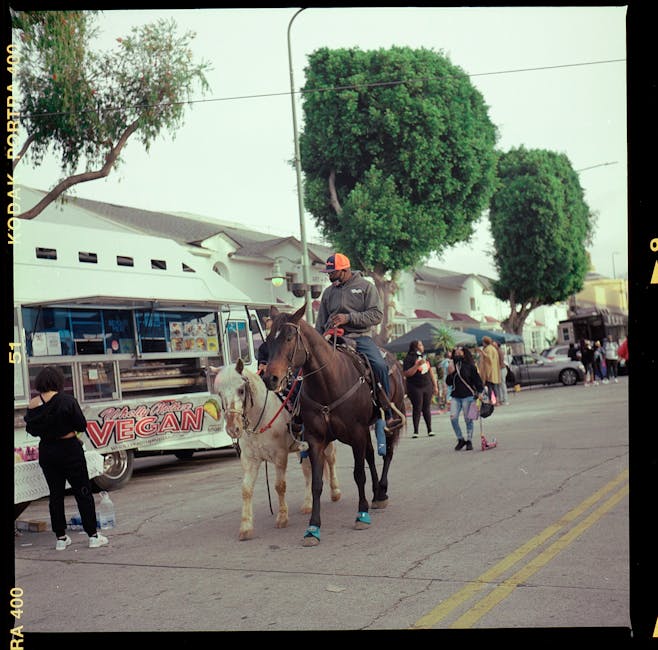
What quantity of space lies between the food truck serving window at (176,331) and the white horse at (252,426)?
6.15 m

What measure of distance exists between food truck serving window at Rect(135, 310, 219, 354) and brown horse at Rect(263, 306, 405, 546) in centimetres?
654

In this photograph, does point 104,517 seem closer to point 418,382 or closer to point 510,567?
point 510,567

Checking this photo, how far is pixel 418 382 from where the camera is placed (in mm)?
17781

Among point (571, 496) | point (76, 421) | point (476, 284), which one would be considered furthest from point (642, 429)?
point (476, 284)

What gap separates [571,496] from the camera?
345 inches

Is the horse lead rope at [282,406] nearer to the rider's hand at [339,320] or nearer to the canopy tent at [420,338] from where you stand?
the rider's hand at [339,320]

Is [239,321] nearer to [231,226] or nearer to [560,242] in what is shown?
[231,226]

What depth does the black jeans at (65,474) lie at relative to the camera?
7.98 m

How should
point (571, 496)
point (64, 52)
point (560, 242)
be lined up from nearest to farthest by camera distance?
point (571, 496) < point (64, 52) < point (560, 242)

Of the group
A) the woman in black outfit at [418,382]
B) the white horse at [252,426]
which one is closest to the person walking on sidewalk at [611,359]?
the woman in black outfit at [418,382]

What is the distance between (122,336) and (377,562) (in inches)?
327

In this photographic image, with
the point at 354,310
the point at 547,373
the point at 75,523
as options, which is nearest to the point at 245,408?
the point at 354,310

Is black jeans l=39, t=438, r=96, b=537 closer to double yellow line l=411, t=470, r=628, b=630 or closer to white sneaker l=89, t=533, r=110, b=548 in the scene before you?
white sneaker l=89, t=533, r=110, b=548

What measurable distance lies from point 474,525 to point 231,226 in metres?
36.4
